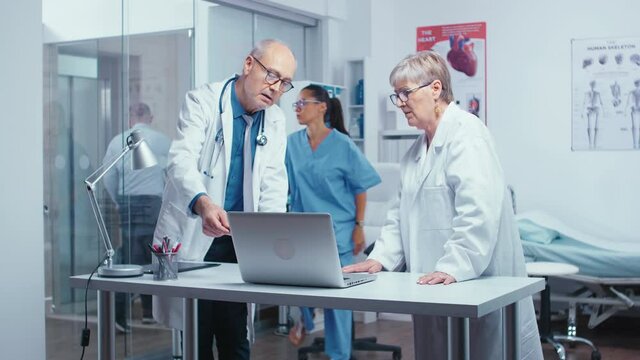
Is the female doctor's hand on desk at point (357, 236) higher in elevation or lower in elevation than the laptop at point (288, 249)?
lower

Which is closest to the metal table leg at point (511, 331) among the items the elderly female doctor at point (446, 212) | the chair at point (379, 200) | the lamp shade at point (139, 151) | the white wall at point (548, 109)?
the elderly female doctor at point (446, 212)

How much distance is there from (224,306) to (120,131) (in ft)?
6.01

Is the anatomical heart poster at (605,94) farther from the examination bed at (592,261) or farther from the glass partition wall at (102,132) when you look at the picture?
the glass partition wall at (102,132)

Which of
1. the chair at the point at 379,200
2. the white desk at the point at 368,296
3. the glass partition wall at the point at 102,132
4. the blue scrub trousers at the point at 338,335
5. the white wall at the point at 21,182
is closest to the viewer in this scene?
the white desk at the point at 368,296

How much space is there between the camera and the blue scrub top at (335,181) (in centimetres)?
425

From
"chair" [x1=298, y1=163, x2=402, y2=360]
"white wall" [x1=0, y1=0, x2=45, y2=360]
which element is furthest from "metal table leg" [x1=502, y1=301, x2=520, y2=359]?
"chair" [x1=298, y1=163, x2=402, y2=360]

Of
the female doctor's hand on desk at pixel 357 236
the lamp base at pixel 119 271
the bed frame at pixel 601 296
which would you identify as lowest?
the bed frame at pixel 601 296

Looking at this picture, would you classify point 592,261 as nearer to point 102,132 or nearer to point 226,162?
point 102,132

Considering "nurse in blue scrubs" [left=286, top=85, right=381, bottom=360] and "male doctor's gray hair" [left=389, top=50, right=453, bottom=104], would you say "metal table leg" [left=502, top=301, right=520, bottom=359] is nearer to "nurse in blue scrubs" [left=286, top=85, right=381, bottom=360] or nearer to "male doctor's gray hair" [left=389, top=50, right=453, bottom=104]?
Answer: "male doctor's gray hair" [left=389, top=50, right=453, bottom=104]

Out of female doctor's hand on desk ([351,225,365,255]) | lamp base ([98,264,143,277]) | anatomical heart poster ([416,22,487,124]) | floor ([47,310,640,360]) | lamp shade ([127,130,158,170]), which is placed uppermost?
anatomical heart poster ([416,22,487,124])

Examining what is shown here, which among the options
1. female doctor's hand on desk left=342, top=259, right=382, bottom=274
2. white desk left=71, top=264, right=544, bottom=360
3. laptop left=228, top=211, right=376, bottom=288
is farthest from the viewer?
female doctor's hand on desk left=342, top=259, right=382, bottom=274

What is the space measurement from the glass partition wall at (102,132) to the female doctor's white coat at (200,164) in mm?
1432

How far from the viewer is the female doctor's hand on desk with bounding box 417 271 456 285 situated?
2.12 meters

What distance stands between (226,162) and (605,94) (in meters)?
3.74
